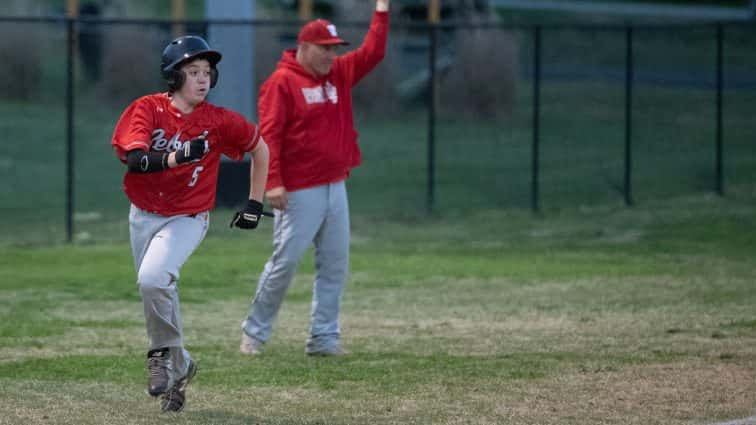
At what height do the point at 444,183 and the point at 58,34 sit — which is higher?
the point at 58,34

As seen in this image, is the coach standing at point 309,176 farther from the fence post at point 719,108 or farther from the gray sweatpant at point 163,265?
the fence post at point 719,108

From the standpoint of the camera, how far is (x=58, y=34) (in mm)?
34719

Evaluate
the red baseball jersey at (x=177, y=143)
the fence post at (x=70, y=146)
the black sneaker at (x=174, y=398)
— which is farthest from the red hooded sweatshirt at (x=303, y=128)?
the fence post at (x=70, y=146)

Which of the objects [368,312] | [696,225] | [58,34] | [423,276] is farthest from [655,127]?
[58,34]

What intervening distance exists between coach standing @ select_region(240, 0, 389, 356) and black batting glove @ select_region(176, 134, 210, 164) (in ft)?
6.68

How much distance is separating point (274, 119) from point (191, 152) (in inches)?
85.7

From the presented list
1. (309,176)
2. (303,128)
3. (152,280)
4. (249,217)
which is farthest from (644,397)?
(303,128)

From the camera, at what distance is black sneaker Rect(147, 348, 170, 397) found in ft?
23.8

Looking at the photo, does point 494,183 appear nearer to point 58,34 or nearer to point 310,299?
point 310,299

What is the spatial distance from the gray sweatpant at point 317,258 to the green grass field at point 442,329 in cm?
22

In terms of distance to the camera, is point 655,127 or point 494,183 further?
point 655,127

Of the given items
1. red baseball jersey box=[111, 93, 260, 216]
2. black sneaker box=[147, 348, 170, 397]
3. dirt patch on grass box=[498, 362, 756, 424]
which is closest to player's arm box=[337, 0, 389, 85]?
red baseball jersey box=[111, 93, 260, 216]

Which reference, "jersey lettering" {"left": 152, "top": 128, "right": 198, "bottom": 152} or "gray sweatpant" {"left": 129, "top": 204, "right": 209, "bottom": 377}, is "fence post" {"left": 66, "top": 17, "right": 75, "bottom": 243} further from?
"jersey lettering" {"left": 152, "top": 128, "right": 198, "bottom": 152}

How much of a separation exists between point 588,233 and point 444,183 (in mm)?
4668
